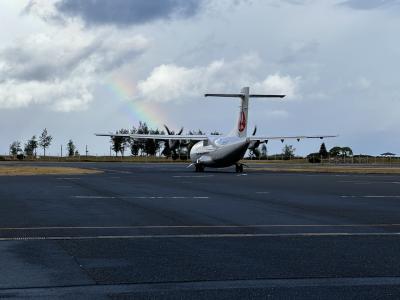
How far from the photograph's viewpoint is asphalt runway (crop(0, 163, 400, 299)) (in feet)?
26.8

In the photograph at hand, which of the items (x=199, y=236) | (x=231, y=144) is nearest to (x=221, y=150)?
(x=231, y=144)

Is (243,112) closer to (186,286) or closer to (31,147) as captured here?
→ (186,286)

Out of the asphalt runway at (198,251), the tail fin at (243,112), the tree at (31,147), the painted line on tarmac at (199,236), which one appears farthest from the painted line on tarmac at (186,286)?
the tree at (31,147)

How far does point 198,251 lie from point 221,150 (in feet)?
155

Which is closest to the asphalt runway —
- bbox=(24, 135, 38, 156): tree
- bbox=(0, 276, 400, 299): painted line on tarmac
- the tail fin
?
bbox=(0, 276, 400, 299): painted line on tarmac

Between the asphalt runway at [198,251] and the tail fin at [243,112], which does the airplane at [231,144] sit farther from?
the asphalt runway at [198,251]

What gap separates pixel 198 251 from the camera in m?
11.3

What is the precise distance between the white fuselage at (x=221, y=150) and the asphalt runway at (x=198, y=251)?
117 feet

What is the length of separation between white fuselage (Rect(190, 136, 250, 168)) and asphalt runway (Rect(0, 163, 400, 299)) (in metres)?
35.6

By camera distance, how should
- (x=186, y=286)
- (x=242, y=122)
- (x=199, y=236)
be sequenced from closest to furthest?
(x=186, y=286), (x=199, y=236), (x=242, y=122)

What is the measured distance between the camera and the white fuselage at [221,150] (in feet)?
188

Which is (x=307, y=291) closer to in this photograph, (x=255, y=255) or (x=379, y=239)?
(x=255, y=255)

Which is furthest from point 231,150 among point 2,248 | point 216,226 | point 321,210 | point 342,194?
point 2,248

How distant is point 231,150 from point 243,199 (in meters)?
32.7
